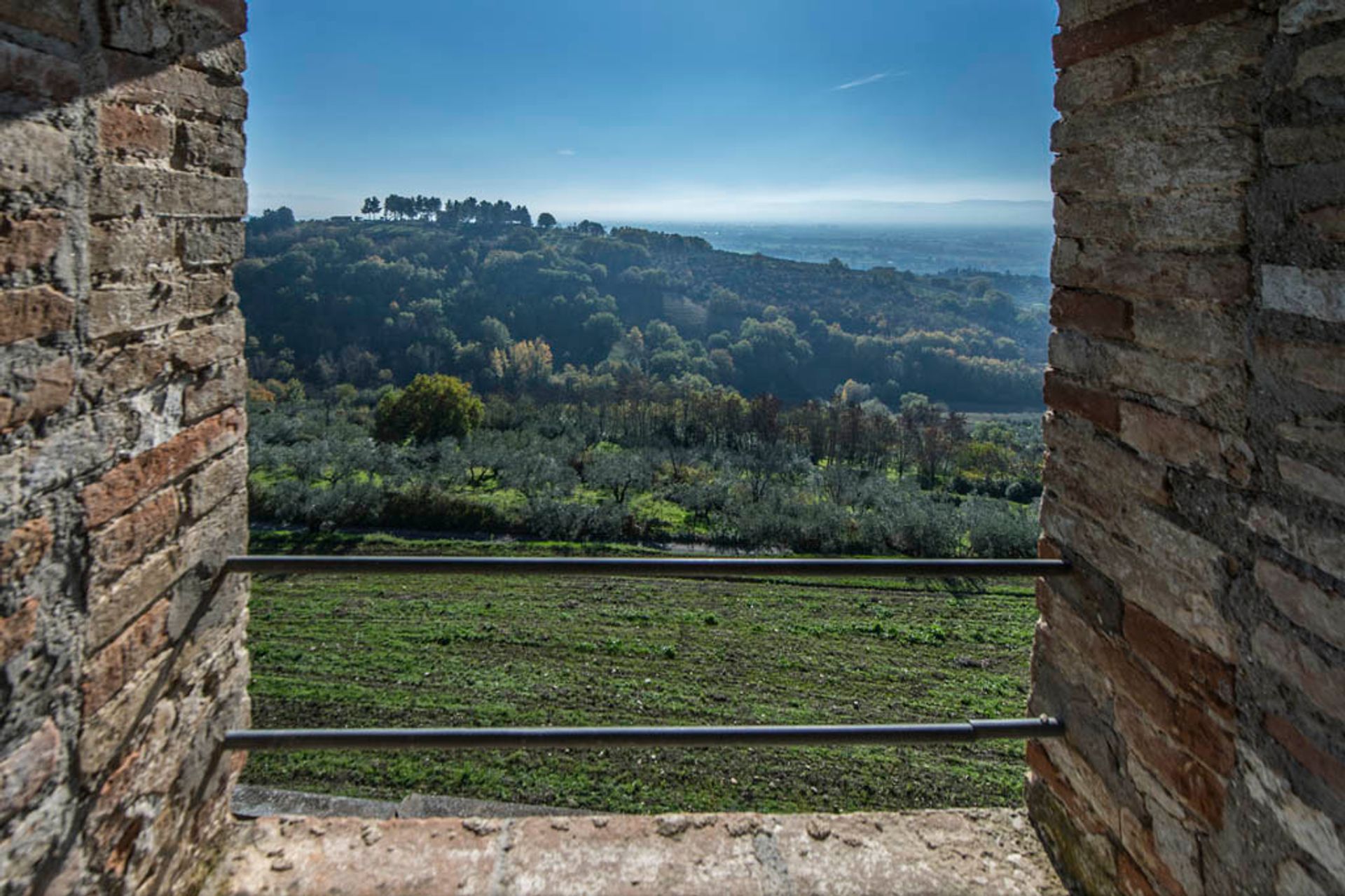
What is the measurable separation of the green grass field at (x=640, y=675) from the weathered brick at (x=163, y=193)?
12161 mm

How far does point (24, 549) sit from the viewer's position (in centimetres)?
101

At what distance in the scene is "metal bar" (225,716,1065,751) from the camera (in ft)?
4.64

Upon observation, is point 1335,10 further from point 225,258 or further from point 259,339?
point 259,339

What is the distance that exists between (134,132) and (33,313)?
0.37 meters

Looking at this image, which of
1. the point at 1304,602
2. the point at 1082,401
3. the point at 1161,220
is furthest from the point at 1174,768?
the point at 1161,220

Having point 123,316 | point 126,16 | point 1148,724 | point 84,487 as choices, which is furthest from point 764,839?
point 126,16

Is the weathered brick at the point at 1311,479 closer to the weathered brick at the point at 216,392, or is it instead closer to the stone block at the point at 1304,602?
the stone block at the point at 1304,602

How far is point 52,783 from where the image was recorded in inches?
42.4

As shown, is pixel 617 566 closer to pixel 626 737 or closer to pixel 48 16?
pixel 626 737

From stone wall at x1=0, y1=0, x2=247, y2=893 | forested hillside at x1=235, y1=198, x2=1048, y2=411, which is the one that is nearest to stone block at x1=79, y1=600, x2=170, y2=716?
stone wall at x1=0, y1=0, x2=247, y2=893

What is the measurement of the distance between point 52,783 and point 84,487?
0.38 meters

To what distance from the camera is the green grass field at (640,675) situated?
13.1 metres

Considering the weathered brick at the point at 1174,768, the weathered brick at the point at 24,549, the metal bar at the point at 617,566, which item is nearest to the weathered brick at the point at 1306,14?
the metal bar at the point at 617,566

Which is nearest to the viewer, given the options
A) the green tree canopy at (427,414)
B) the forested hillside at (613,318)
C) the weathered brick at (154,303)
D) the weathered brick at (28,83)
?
the weathered brick at (28,83)
